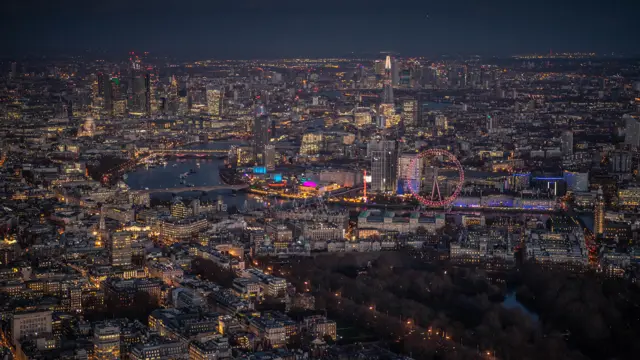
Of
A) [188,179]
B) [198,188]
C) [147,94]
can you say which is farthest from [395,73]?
[198,188]

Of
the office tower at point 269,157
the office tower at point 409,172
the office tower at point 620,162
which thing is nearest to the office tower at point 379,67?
the office tower at point 269,157

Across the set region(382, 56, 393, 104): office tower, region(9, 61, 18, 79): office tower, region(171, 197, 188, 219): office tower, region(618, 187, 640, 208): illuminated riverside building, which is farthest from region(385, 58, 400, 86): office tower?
region(171, 197, 188, 219): office tower

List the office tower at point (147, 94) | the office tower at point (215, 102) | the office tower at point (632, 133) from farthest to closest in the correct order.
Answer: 1. the office tower at point (215, 102)
2. the office tower at point (147, 94)
3. the office tower at point (632, 133)

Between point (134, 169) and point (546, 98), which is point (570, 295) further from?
point (546, 98)

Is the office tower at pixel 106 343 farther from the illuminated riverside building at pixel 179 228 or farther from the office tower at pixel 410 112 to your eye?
the office tower at pixel 410 112

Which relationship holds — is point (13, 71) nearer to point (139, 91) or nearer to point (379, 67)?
point (139, 91)

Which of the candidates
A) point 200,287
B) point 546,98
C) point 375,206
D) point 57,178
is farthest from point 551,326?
point 546,98

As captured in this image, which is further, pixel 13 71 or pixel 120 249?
pixel 13 71
